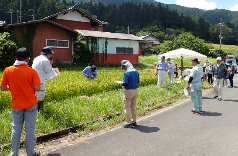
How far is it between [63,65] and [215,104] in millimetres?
16315

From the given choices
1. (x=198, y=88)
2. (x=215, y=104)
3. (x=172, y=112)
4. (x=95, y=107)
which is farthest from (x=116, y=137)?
(x=215, y=104)

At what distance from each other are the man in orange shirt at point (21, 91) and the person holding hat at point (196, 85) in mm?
5759

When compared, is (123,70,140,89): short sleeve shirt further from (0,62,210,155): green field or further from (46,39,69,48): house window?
(46,39,69,48): house window

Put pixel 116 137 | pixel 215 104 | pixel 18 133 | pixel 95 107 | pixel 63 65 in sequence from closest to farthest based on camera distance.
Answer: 1. pixel 18 133
2. pixel 116 137
3. pixel 95 107
4. pixel 215 104
5. pixel 63 65

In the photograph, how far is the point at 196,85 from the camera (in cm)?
860

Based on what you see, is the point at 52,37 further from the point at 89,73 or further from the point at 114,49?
the point at 89,73

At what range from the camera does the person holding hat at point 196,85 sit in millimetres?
8492

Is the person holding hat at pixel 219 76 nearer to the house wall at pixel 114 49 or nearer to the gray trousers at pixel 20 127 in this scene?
the gray trousers at pixel 20 127

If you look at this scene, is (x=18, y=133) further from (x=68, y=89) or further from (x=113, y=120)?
(x=68, y=89)

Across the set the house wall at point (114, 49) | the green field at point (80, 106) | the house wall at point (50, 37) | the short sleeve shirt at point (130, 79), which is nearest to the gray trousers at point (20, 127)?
the green field at point (80, 106)

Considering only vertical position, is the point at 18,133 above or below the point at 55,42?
below

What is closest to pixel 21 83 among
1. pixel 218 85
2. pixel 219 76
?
pixel 219 76

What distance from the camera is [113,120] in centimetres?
727

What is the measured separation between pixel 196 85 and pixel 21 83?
20.4 feet
